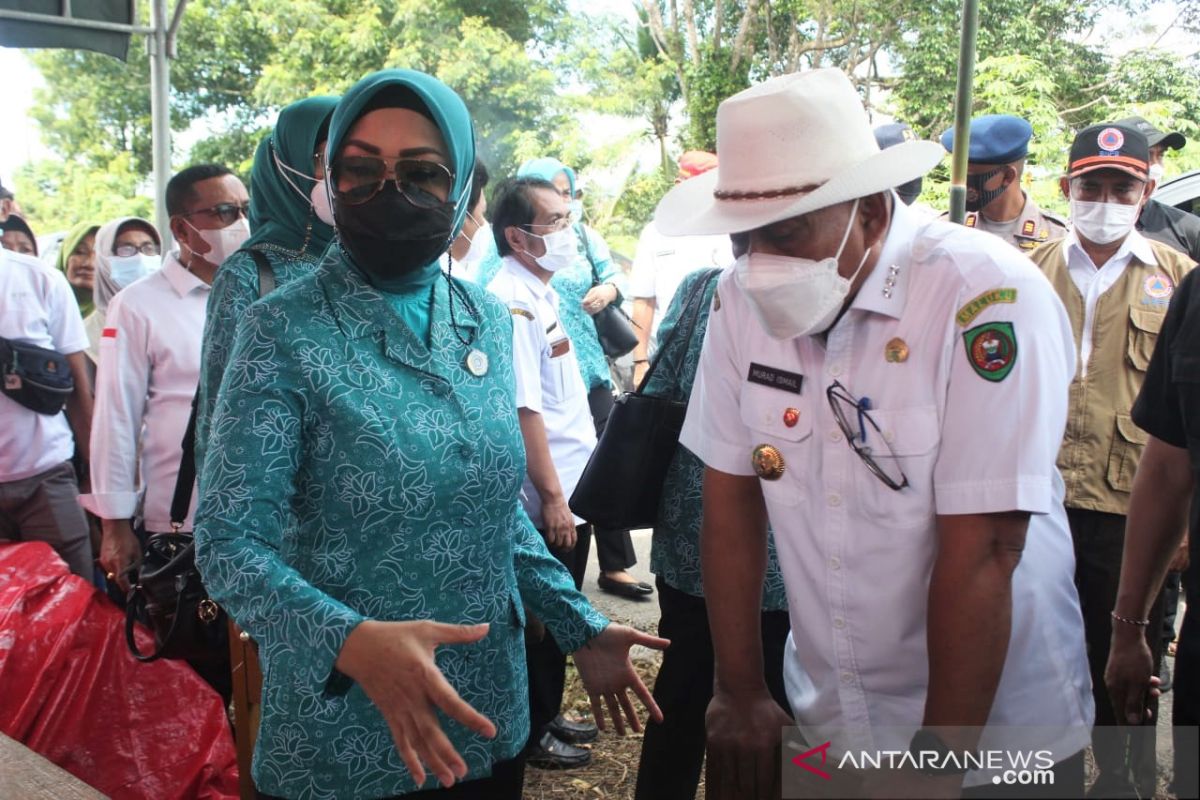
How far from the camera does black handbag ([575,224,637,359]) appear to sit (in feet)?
15.4

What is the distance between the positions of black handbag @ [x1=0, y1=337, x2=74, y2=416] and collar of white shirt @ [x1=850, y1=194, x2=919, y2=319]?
10.3ft

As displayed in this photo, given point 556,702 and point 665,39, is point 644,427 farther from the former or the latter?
point 665,39

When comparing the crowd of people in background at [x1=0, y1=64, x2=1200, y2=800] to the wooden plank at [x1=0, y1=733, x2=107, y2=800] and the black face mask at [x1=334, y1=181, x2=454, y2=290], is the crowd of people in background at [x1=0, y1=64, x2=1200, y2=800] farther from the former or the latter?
the wooden plank at [x1=0, y1=733, x2=107, y2=800]

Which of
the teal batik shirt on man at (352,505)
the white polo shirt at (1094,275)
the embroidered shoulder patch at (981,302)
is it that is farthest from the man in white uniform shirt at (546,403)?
the embroidered shoulder patch at (981,302)

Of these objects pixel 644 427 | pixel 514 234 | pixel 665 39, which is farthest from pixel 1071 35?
pixel 644 427

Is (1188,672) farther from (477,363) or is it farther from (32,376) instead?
(32,376)

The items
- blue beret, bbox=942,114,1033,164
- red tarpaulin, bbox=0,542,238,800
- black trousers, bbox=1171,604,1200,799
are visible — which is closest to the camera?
black trousers, bbox=1171,604,1200,799

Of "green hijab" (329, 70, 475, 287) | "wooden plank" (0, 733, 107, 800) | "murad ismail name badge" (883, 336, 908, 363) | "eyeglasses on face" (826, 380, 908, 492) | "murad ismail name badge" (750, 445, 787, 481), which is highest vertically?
"green hijab" (329, 70, 475, 287)

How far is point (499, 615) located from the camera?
5.73ft

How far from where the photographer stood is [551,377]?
140 inches

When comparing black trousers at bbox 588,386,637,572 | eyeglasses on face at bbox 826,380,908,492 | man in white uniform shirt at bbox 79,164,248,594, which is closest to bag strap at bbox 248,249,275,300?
man in white uniform shirt at bbox 79,164,248,594

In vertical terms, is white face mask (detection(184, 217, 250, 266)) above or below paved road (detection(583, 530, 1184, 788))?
above

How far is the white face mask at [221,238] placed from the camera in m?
3.19

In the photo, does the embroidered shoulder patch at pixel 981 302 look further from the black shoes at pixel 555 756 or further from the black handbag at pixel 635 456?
the black shoes at pixel 555 756
